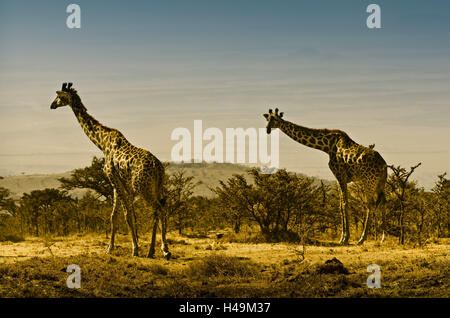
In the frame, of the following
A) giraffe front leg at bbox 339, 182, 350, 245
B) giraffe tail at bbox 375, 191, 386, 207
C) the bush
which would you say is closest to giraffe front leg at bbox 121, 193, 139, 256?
the bush

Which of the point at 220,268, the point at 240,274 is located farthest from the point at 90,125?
the point at 240,274

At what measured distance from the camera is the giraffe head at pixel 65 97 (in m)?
15.2

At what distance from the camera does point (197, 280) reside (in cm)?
1177

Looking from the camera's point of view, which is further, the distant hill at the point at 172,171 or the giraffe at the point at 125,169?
the distant hill at the point at 172,171

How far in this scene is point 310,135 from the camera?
1680 centimetres

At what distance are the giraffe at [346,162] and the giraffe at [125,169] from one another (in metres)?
5.02

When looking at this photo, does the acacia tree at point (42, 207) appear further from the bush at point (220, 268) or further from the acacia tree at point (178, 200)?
the bush at point (220, 268)

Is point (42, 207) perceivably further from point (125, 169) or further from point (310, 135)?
point (310, 135)

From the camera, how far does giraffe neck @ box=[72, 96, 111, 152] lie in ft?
48.6

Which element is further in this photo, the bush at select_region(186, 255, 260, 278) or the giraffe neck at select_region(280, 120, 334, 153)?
the giraffe neck at select_region(280, 120, 334, 153)

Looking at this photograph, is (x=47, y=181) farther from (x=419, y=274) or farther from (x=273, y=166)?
(x=419, y=274)

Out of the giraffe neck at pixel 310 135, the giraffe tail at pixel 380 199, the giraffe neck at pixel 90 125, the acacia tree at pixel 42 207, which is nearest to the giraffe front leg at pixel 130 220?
the giraffe neck at pixel 90 125

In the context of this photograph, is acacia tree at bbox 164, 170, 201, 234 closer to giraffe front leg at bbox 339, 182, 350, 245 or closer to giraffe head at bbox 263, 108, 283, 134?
giraffe head at bbox 263, 108, 283, 134
